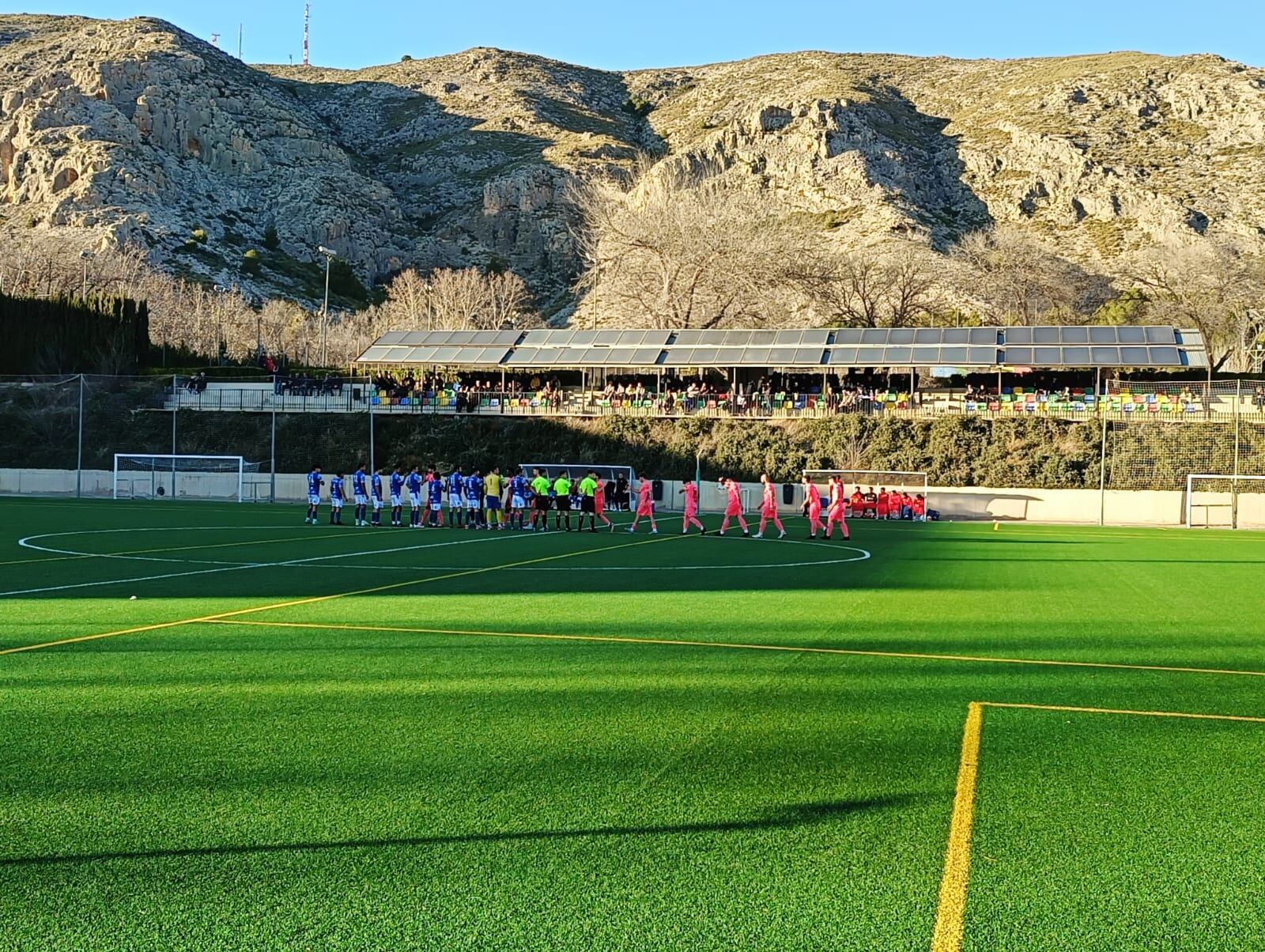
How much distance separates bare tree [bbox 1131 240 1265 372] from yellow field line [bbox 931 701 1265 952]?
70731 millimetres

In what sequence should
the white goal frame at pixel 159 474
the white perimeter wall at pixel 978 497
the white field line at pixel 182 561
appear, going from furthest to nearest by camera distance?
the white goal frame at pixel 159 474, the white perimeter wall at pixel 978 497, the white field line at pixel 182 561

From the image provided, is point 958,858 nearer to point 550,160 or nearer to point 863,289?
point 863,289

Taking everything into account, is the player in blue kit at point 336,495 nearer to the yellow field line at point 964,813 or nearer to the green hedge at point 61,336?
the yellow field line at point 964,813

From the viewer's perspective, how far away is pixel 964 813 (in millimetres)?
5887

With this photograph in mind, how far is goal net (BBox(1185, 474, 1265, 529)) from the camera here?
38.9 metres

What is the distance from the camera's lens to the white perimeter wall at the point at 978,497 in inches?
1582

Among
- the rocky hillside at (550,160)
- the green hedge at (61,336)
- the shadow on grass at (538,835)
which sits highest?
the rocky hillside at (550,160)

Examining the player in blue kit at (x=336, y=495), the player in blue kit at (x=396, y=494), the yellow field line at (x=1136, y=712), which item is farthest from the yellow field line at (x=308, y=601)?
the player in blue kit at (x=336, y=495)

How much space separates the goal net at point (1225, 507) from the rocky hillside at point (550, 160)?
75.7 m

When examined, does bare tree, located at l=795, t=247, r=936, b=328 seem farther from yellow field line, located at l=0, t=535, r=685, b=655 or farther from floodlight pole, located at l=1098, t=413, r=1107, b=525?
yellow field line, located at l=0, t=535, r=685, b=655

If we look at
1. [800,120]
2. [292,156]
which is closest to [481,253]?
[292,156]

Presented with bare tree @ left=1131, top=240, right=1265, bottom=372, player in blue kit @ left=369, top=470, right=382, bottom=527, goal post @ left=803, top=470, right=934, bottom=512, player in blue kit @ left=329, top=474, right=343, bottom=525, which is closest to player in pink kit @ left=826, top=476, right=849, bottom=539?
player in blue kit @ left=369, top=470, right=382, bottom=527

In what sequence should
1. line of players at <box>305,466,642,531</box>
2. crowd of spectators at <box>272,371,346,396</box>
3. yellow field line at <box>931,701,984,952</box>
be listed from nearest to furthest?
yellow field line at <box>931,701,984,952</box>
line of players at <box>305,466,642,531</box>
crowd of spectators at <box>272,371,346,396</box>

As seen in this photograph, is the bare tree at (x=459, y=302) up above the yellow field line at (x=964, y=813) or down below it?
above
